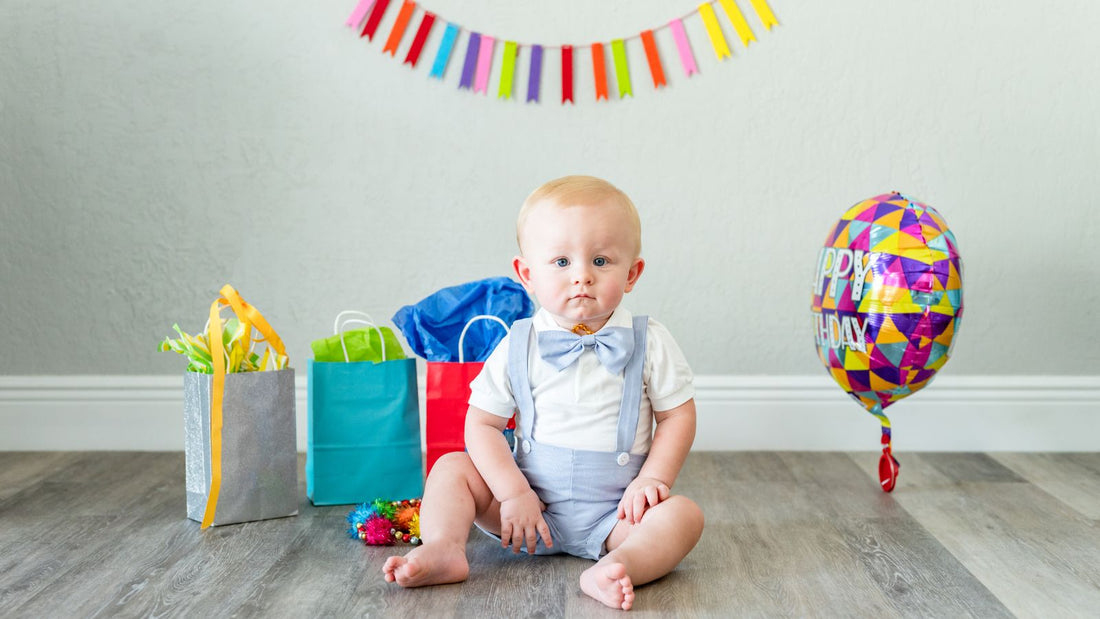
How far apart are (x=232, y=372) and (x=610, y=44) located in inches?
43.5

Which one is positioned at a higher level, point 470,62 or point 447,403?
point 470,62

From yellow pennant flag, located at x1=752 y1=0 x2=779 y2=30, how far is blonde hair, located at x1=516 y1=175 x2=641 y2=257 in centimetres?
94

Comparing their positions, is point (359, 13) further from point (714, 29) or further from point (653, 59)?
point (714, 29)

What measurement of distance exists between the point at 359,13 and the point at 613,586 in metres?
1.46

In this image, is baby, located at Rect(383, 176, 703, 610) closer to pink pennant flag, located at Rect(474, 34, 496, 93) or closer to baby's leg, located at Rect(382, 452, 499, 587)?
baby's leg, located at Rect(382, 452, 499, 587)

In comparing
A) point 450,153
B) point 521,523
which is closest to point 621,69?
point 450,153

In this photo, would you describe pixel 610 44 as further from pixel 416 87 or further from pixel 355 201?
pixel 355 201

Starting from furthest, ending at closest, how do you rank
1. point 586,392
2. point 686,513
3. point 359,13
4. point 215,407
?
point 359,13 → point 215,407 → point 586,392 → point 686,513

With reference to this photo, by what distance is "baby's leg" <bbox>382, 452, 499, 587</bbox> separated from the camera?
4.56 ft

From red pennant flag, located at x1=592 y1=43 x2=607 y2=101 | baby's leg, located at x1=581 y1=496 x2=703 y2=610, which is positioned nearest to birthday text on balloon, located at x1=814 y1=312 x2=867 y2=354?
baby's leg, located at x1=581 y1=496 x2=703 y2=610

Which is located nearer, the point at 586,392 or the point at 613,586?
the point at 613,586

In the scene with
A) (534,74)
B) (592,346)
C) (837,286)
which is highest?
(534,74)

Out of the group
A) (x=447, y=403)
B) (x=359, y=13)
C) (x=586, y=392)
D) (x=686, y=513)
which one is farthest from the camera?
(x=359, y=13)

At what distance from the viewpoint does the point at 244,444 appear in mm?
1718
